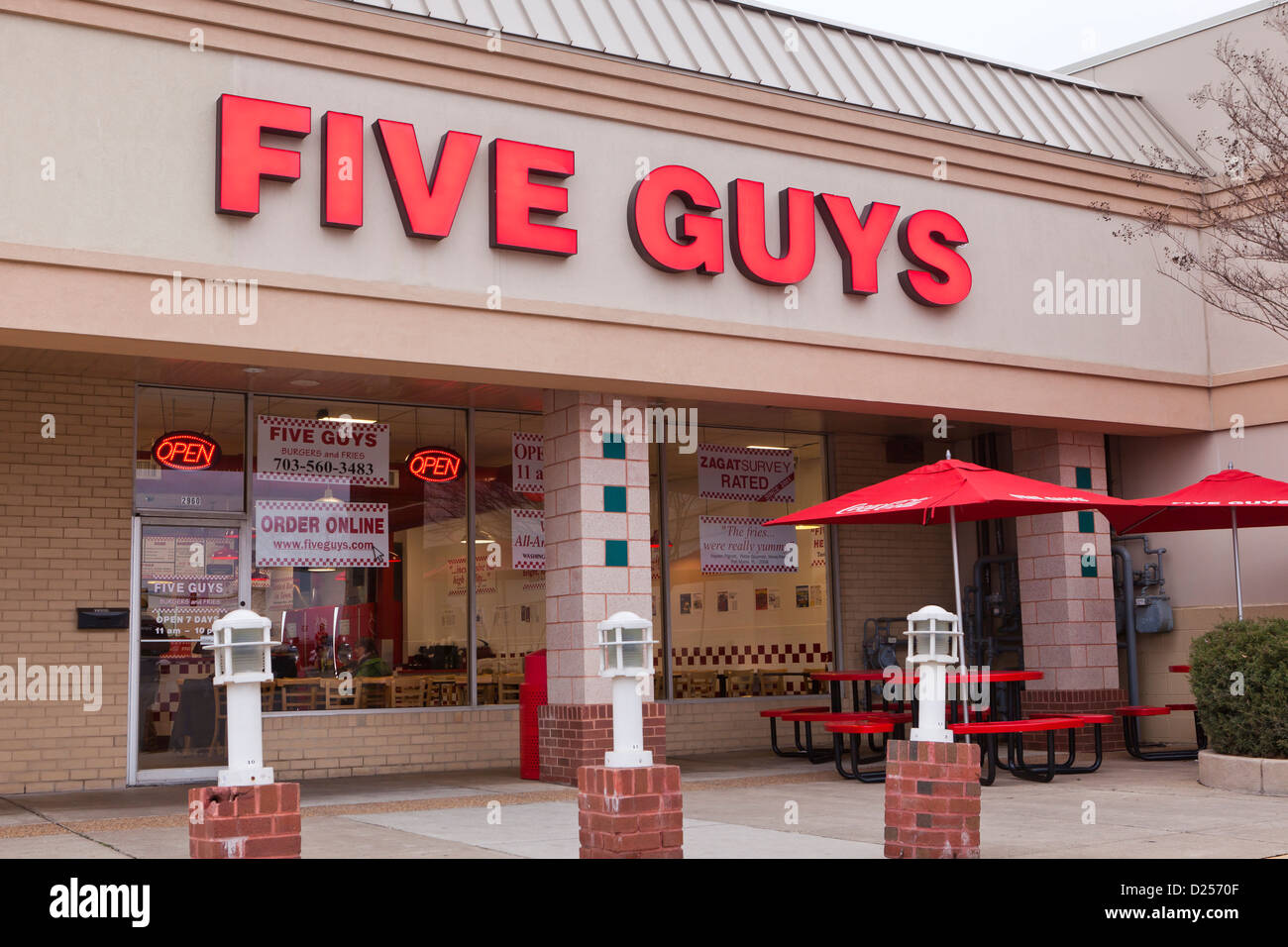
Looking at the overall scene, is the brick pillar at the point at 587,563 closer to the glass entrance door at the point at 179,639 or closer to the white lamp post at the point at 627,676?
the glass entrance door at the point at 179,639

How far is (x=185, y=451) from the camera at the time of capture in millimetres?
12602

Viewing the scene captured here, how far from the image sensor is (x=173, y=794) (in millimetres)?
11344

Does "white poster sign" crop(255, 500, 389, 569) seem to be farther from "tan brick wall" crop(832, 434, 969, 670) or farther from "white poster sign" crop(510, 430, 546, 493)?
"tan brick wall" crop(832, 434, 969, 670)

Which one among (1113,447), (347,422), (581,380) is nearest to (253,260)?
(581,380)

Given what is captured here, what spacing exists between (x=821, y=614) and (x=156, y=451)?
24.9ft

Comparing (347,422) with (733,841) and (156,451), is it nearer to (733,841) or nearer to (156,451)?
(156,451)

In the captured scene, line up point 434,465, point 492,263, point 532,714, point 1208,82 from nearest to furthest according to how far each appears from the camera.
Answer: point 492,263
point 532,714
point 434,465
point 1208,82

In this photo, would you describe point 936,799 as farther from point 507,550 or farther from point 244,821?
point 507,550

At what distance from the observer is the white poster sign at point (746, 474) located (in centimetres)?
1533

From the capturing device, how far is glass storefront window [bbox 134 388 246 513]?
12422 mm

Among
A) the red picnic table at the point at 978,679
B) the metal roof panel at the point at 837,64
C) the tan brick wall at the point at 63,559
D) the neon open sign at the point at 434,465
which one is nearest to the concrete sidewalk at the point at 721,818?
the tan brick wall at the point at 63,559

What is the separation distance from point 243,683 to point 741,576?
33.2 feet

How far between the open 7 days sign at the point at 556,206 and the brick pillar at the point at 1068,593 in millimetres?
2447

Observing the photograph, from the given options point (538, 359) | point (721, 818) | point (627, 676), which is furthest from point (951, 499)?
point (627, 676)
